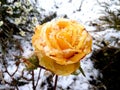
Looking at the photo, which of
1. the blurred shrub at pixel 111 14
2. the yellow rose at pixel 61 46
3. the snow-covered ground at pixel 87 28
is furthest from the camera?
the blurred shrub at pixel 111 14

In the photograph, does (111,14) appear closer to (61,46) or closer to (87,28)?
(87,28)

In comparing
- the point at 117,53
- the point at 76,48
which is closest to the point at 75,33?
the point at 76,48

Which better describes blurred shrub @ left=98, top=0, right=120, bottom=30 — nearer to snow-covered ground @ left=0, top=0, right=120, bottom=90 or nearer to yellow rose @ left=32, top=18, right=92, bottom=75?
snow-covered ground @ left=0, top=0, right=120, bottom=90

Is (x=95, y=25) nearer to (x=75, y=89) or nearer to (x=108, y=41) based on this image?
(x=108, y=41)

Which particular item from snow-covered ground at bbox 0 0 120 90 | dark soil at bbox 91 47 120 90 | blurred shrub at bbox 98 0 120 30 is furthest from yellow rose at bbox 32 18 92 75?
blurred shrub at bbox 98 0 120 30

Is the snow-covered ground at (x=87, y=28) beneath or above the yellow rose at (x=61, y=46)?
beneath

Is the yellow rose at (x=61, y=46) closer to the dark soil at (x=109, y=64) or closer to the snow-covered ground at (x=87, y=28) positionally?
the snow-covered ground at (x=87, y=28)

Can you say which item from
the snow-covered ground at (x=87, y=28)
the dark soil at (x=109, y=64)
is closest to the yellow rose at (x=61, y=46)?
the snow-covered ground at (x=87, y=28)

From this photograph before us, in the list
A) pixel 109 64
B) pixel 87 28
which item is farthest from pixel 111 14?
pixel 109 64
